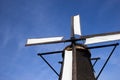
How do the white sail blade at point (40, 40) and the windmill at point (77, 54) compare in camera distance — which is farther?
the white sail blade at point (40, 40)

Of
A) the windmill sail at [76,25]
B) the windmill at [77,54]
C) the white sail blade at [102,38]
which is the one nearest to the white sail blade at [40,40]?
the windmill at [77,54]

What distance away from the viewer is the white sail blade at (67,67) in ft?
40.0

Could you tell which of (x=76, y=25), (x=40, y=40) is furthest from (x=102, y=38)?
(x=40, y=40)

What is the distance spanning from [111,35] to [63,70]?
388 cm

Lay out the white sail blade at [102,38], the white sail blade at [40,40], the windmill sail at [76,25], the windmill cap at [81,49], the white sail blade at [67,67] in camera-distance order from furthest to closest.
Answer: the windmill sail at [76,25], the white sail blade at [40,40], the white sail blade at [102,38], the windmill cap at [81,49], the white sail blade at [67,67]

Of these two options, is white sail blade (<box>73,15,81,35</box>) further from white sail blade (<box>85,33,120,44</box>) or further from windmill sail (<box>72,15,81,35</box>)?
white sail blade (<box>85,33,120,44</box>)

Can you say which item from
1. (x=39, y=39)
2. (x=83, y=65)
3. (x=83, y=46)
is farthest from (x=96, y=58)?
(x=39, y=39)

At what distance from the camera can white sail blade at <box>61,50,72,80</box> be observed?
40.0 ft

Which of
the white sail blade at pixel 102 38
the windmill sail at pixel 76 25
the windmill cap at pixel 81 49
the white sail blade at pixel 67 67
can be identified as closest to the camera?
the white sail blade at pixel 67 67

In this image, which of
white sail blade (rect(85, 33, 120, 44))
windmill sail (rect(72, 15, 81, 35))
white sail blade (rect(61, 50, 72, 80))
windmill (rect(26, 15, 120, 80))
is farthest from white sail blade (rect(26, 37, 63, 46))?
white sail blade (rect(85, 33, 120, 44))

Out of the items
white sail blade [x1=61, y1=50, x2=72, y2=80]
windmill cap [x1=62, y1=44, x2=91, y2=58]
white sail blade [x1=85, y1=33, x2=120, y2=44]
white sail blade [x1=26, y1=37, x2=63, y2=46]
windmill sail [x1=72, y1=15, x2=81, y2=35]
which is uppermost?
windmill sail [x1=72, y1=15, x2=81, y2=35]

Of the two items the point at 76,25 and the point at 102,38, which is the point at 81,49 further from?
the point at 76,25

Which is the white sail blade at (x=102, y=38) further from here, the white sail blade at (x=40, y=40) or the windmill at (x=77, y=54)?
the white sail blade at (x=40, y=40)

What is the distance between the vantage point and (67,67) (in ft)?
41.7
